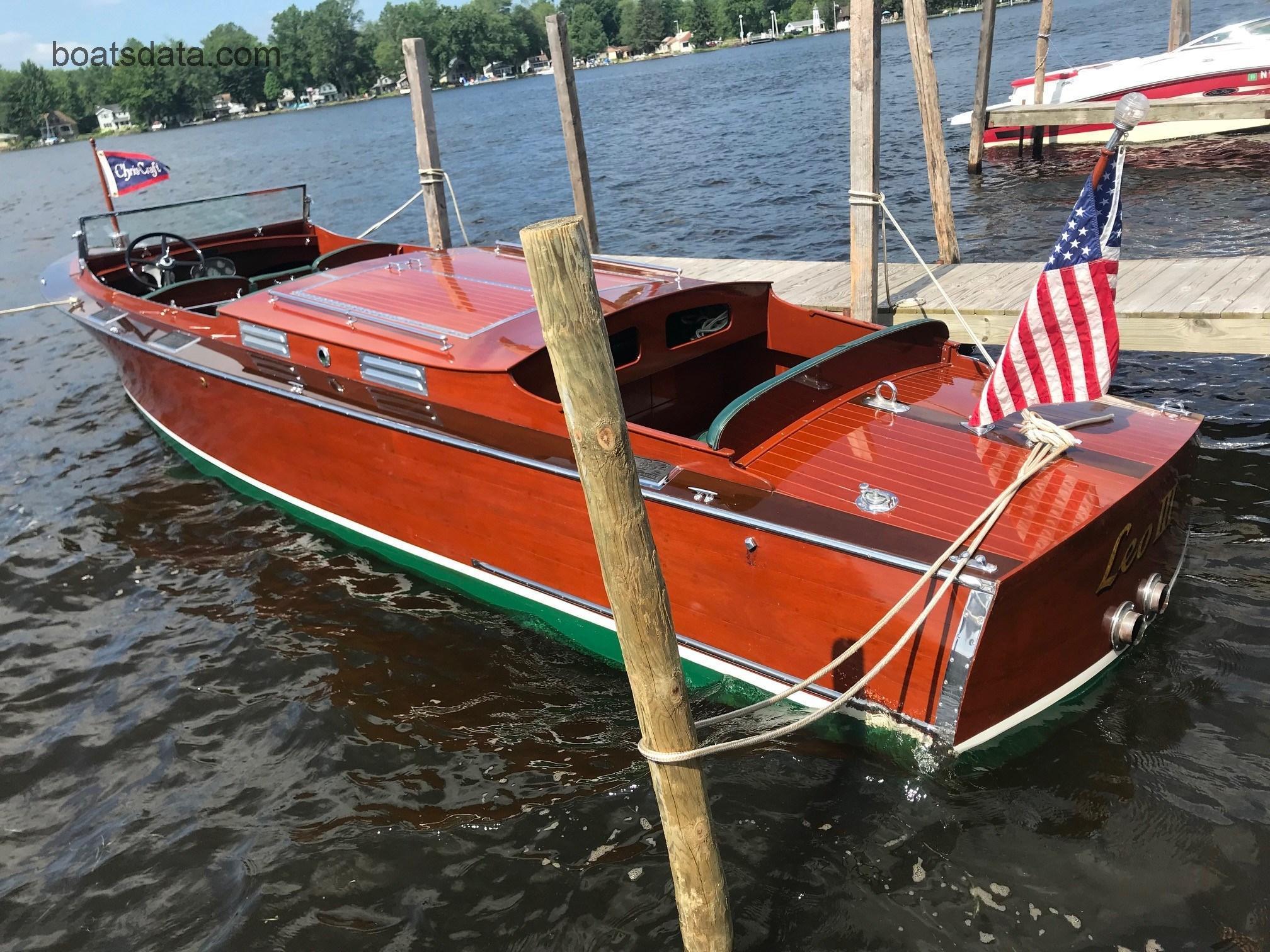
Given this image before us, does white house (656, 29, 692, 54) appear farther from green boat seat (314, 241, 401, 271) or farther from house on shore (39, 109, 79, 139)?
green boat seat (314, 241, 401, 271)

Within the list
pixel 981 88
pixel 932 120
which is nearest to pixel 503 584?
pixel 932 120

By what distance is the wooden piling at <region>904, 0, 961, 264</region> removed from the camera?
837cm

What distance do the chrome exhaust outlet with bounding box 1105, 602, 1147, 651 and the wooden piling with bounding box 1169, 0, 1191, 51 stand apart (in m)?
18.8

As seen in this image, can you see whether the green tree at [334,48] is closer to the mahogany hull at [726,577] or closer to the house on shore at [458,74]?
the house on shore at [458,74]

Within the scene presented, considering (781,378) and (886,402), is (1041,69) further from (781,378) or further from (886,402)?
(781,378)

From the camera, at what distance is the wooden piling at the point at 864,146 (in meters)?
6.39

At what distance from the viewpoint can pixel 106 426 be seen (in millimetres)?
9875

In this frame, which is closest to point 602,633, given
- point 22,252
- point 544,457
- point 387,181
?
point 544,457

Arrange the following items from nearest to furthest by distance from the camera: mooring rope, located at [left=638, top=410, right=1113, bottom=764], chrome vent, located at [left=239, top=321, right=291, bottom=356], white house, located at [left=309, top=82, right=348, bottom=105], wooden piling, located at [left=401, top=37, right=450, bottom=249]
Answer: mooring rope, located at [left=638, top=410, right=1113, bottom=764], chrome vent, located at [left=239, top=321, right=291, bottom=356], wooden piling, located at [left=401, top=37, right=450, bottom=249], white house, located at [left=309, top=82, right=348, bottom=105]

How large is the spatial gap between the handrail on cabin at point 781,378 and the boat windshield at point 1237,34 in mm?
15106

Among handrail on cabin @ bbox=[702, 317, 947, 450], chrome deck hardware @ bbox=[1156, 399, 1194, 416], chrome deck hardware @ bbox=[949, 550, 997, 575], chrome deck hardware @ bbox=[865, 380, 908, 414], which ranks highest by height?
handrail on cabin @ bbox=[702, 317, 947, 450]

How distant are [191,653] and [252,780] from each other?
144cm

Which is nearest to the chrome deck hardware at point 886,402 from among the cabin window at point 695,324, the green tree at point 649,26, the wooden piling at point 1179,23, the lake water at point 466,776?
the cabin window at point 695,324

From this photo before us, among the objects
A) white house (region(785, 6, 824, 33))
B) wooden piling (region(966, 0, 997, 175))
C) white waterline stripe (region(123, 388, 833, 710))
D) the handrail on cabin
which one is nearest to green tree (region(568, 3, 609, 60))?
white house (region(785, 6, 824, 33))
